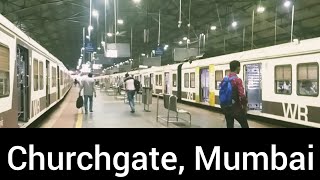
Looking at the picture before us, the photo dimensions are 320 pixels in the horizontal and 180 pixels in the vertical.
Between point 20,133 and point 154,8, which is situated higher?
point 154,8

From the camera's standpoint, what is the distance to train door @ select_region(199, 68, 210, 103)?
21.6 m

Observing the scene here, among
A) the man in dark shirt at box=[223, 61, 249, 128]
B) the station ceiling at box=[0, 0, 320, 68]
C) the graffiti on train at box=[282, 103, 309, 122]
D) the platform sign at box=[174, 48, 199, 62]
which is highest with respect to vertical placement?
the station ceiling at box=[0, 0, 320, 68]

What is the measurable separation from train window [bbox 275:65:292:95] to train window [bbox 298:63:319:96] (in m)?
0.57

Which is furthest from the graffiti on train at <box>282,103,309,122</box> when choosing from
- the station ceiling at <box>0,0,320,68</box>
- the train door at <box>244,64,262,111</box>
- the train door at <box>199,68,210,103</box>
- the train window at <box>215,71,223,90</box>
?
the station ceiling at <box>0,0,320,68</box>

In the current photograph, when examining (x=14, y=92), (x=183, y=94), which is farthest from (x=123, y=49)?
(x=14, y=92)

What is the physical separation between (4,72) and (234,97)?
13.5ft

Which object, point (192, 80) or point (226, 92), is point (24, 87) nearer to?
point (226, 92)

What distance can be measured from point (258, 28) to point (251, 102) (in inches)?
725

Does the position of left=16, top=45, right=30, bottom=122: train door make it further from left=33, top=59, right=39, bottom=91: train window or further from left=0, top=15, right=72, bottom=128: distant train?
left=33, top=59, right=39, bottom=91: train window

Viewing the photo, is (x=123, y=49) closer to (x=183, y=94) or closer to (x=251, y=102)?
(x=183, y=94)

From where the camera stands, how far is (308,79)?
11500 mm

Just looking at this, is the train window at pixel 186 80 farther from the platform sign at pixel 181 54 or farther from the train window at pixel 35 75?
the train window at pixel 35 75

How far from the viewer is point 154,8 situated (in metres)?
29.2

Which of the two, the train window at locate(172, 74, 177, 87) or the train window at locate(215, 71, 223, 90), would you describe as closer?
the train window at locate(215, 71, 223, 90)
